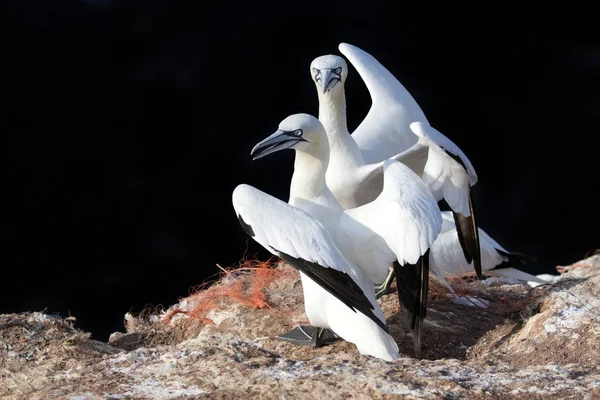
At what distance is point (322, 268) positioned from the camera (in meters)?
5.62

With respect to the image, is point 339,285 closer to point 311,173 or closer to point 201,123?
point 311,173

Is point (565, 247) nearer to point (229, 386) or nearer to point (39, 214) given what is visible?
point (39, 214)

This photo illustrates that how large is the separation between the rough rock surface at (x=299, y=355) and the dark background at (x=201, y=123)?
16.0 feet

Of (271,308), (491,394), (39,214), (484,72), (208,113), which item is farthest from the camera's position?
(484,72)

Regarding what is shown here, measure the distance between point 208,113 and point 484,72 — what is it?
415 centimetres

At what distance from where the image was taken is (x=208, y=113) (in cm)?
1418

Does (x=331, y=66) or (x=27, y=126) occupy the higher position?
(x=331, y=66)

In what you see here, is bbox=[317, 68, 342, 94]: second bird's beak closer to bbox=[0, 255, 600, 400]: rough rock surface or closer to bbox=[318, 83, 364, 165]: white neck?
bbox=[318, 83, 364, 165]: white neck

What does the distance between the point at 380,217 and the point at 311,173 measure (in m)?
0.60

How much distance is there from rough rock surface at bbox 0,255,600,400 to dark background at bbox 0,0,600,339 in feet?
16.0

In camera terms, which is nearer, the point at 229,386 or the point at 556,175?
the point at 229,386

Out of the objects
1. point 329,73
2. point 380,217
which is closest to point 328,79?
point 329,73

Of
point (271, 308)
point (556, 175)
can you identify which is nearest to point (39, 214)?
point (271, 308)

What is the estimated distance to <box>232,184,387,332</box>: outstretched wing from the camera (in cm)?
562
